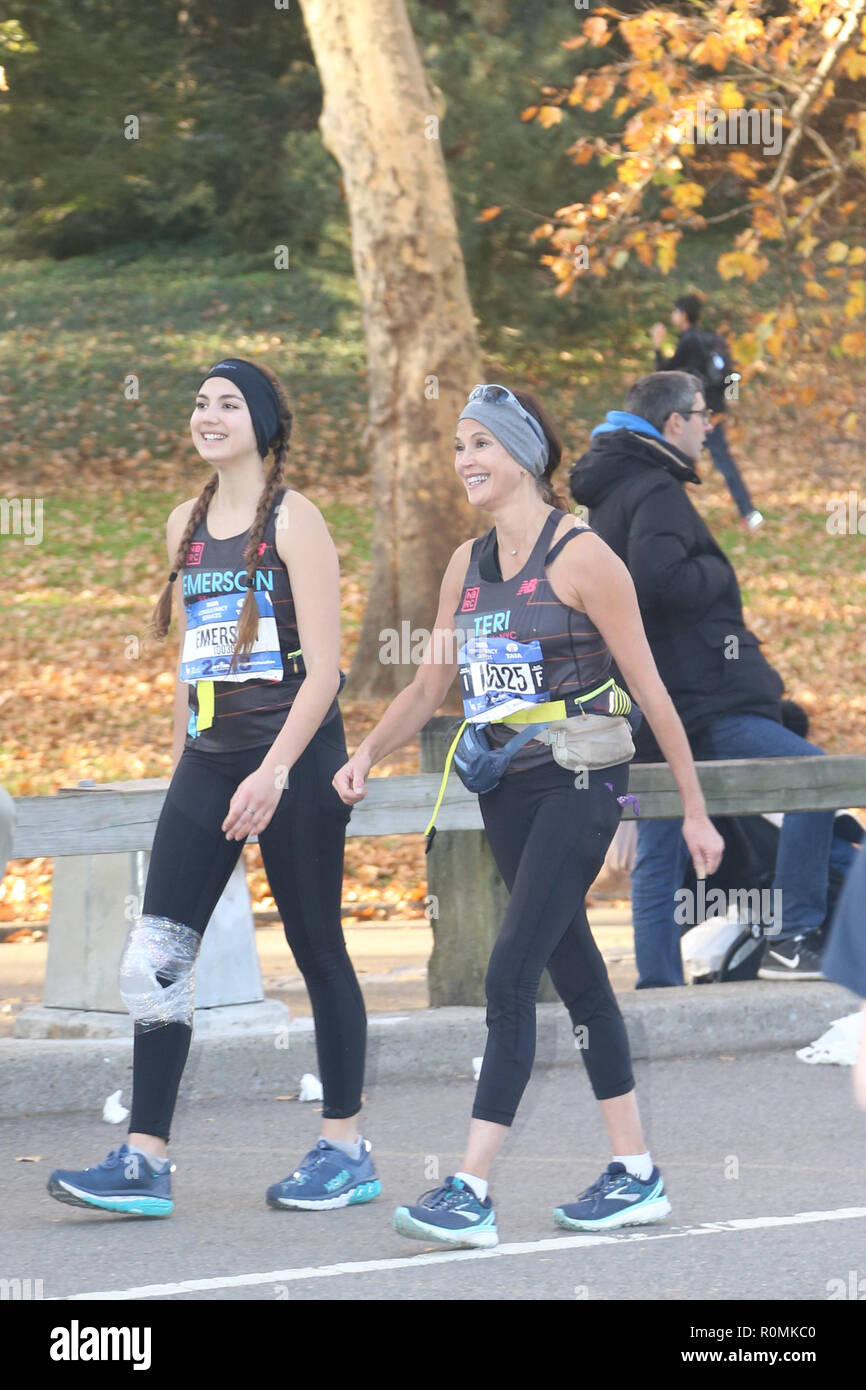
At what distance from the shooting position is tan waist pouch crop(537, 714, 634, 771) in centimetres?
483

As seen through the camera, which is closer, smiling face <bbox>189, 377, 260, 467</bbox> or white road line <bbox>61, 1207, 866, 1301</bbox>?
white road line <bbox>61, 1207, 866, 1301</bbox>

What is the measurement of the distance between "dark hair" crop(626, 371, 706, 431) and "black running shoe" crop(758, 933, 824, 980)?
2003mm

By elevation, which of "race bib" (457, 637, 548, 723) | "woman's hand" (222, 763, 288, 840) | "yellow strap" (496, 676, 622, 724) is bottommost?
"woman's hand" (222, 763, 288, 840)

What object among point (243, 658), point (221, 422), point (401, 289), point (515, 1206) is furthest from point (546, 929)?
point (401, 289)

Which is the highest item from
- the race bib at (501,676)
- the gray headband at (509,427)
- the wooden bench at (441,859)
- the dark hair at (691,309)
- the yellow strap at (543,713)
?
the dark hair at (691,309)

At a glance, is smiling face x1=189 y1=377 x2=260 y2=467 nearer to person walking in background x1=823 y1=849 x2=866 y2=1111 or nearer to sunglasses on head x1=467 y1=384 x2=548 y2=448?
sunglasses on head x1=467 y1=384 x2=548 y2=448

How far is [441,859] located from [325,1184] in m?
1.85

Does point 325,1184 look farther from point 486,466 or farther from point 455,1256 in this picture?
point 486,466

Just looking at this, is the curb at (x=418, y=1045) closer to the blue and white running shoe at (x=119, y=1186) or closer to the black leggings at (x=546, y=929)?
the blue and white running shoe at (x=119, y=1186)

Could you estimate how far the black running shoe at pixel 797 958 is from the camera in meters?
7.45

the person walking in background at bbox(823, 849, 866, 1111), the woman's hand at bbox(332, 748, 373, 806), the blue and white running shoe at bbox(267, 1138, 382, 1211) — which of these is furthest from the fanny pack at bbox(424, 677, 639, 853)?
the person walking in background at bbox(823, 849, 866, 1111)

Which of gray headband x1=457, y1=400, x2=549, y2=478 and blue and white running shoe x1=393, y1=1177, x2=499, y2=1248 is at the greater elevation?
gray headband x1=457, y1=400, x2=549, y2=478

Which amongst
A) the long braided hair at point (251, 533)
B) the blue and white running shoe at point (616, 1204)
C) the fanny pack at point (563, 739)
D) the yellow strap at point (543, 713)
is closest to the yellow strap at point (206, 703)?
the long braided hair at point (251, 533)

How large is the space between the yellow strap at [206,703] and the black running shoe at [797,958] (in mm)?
3190
